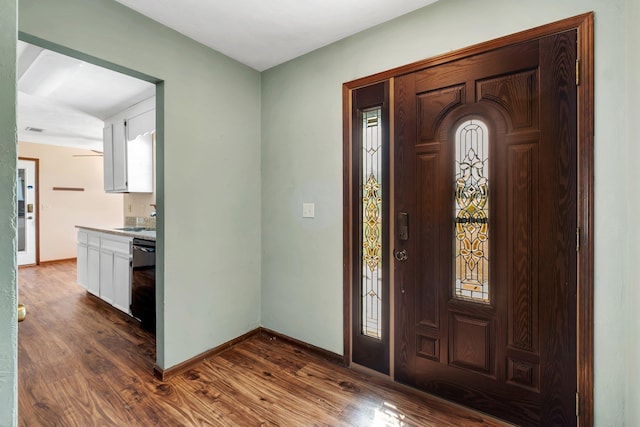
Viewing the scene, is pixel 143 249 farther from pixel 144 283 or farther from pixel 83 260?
pixel 83 260

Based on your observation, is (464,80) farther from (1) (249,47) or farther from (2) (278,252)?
(2) (278,252)

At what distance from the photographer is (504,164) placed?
5.34 feet

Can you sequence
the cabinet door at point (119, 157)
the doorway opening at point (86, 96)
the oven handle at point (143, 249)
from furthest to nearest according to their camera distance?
the cabinet door at point (119, 157) → the oven handle at point (143, 249) → the doorway opening at point (86, 96)

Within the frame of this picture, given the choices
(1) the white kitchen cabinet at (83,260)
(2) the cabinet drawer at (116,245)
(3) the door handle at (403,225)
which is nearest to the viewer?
(3) the door handle at (403,225)

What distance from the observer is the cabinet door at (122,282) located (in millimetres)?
3049

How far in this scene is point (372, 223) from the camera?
2.13 meters

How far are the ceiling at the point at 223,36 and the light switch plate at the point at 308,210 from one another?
125 centimetres

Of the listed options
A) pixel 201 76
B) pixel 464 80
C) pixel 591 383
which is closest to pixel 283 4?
pixel 201 76

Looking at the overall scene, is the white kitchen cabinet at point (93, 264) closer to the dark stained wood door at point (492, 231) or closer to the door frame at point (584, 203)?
the dark stained wood door at point (492, 231)

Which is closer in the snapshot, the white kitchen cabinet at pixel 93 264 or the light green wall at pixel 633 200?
the light green wall at pixel 633 200

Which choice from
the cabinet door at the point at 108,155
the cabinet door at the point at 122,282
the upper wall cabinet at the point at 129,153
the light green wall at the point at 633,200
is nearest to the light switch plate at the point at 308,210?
the light green wall at the point at 633,200

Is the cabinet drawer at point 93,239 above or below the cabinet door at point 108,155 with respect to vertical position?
below

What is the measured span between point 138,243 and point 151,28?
6.18 ft

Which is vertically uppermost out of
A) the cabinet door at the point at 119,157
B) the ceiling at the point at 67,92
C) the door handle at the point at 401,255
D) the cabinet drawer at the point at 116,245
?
the ceiling at the point at 67,92
